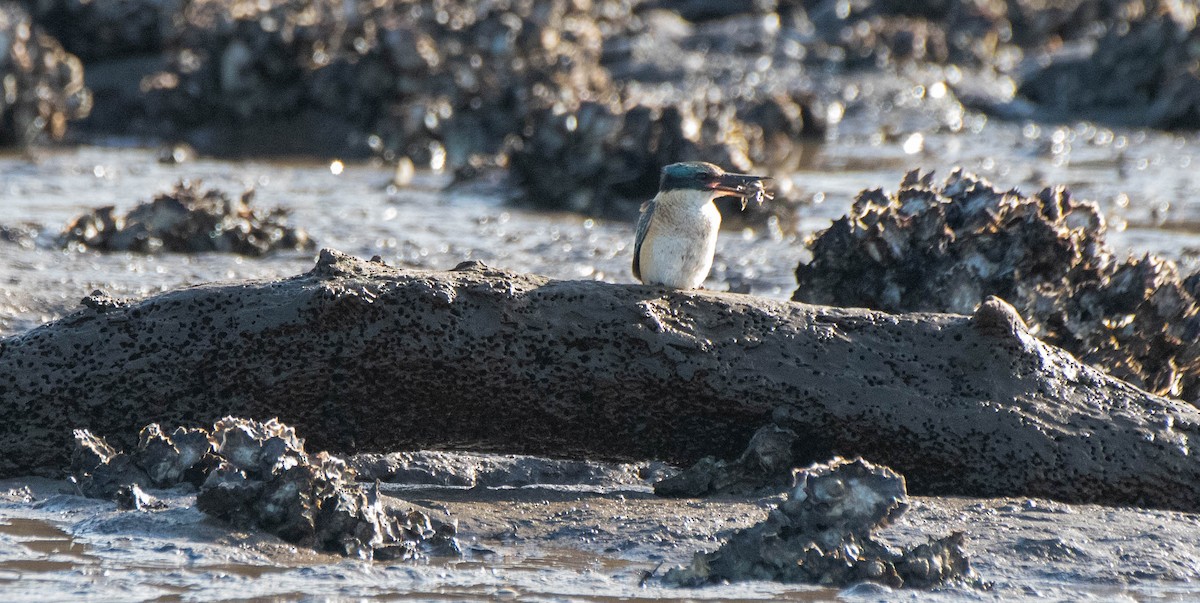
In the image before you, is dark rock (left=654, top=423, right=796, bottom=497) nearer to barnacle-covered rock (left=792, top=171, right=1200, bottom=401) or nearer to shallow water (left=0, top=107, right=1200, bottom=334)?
barnacle-covered rock (left=792, top=171, right=1200, bottom=401)

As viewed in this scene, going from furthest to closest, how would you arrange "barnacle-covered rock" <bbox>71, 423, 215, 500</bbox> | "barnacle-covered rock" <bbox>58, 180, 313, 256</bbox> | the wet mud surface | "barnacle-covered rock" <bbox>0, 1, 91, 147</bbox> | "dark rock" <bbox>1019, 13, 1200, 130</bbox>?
1. "dark rock" <bbox>1019, 13, 1200, 130</bbox>
2. "barnacle-covered rock" <bbox>0, 1, 91, 147</bbox>
3. "barnacle-covered rock" <bbox>58, 180, 313, 256</bbox>
4. "barnacle-covered rock" <bbox>71, 423, 215, 500</bbox>
5. the wet mud surface

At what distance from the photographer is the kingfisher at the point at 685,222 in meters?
5.85

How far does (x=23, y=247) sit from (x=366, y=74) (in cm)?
733

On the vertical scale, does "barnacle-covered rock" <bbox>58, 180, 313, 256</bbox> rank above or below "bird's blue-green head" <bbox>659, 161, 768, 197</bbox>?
below

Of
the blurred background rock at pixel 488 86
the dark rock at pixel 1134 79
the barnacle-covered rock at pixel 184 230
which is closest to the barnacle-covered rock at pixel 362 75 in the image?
the blurred background rock at pixel 488 86

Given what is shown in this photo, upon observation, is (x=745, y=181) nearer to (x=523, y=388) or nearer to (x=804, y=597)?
(x=523, y=388)

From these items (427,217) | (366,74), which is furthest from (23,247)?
(366,74)

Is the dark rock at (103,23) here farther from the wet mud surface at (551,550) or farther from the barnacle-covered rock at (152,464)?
the wet mud surface at (551,550)

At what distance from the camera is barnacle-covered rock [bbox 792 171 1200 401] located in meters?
6.88

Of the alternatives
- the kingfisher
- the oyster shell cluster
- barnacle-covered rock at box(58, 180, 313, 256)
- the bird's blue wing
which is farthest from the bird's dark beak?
barnacle-covered rock at box(58, 180, 313, 256)

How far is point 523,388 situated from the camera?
5434 millimetres

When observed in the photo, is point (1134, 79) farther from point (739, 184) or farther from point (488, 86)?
point (739, 184)

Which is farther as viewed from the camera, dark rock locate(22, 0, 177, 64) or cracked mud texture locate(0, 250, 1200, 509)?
dark rock locate(22, 0, 177, 64)

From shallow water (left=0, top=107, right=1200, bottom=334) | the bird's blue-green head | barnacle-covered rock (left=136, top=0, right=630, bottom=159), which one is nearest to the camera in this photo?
the bird's blue-green head
